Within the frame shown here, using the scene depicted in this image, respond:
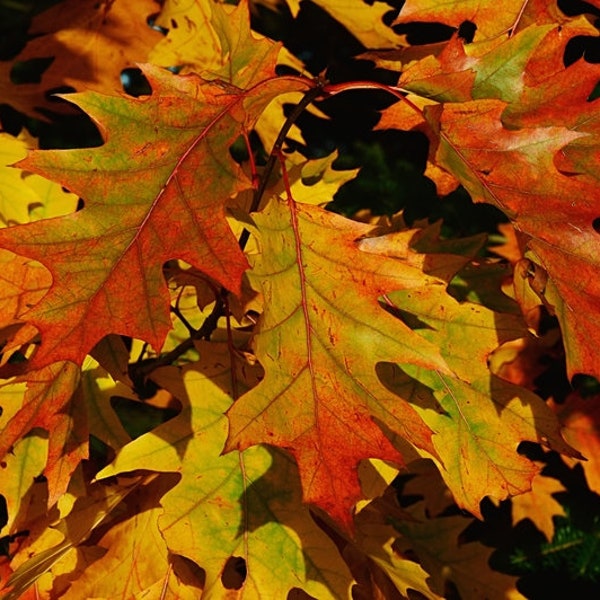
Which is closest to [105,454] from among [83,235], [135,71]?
[83,235]

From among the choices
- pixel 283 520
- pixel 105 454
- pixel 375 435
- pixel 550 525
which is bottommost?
pixel 550 525

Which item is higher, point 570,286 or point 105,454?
point 570,286

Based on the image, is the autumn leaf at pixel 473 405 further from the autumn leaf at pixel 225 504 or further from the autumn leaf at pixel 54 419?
the autumn leaf at pixel 54 419

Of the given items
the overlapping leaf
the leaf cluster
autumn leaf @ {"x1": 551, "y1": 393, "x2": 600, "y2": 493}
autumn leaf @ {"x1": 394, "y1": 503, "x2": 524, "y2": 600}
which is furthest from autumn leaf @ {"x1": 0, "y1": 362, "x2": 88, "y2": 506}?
autumn leaf @ {"x1": 551, "y1": 393, "x2": 600, "y2": 493}

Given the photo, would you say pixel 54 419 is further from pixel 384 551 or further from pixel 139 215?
pixel 384 551

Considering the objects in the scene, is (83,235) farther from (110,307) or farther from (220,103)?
(220,103)

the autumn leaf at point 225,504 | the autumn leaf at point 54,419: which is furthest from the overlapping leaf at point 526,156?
the autumn leaf at point 54,419
